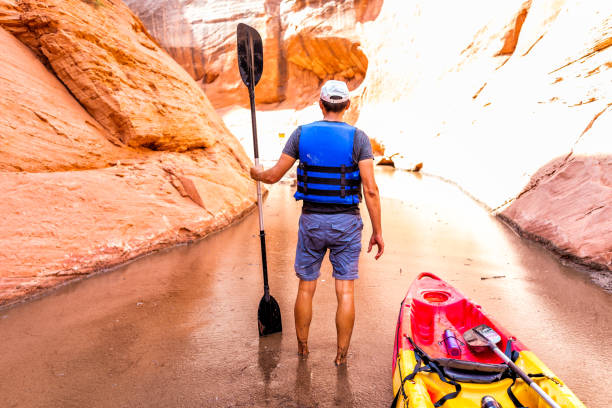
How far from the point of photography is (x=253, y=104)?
121 inches

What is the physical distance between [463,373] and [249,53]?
301 cm

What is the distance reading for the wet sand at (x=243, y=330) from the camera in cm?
229

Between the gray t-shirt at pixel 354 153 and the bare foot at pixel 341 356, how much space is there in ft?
3.26

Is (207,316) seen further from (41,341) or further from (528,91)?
(528,91)

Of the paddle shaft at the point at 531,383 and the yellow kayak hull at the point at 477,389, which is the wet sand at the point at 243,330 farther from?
the paddle shaft at the point at 531,383

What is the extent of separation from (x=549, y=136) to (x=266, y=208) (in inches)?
246

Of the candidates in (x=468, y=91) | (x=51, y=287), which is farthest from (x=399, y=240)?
(x=468, y=91)

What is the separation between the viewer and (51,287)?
376 cm

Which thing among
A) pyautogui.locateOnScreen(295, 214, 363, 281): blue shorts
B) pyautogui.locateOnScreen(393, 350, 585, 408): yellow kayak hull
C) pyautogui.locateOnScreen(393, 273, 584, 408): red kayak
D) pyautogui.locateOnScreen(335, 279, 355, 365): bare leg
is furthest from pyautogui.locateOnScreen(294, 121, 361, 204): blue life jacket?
pyautogui.locateOnScreen(393, 350, 585, 408): yellow kayak hull

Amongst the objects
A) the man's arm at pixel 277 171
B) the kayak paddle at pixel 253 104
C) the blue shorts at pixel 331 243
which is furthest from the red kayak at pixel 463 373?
the man's arm at pixel 277 171

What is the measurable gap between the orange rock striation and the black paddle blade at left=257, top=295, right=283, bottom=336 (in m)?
2.49

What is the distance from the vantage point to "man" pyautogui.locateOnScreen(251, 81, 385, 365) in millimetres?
2307

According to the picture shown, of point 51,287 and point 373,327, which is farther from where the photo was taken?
point 51,287

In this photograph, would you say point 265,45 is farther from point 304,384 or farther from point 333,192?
point 304,384
